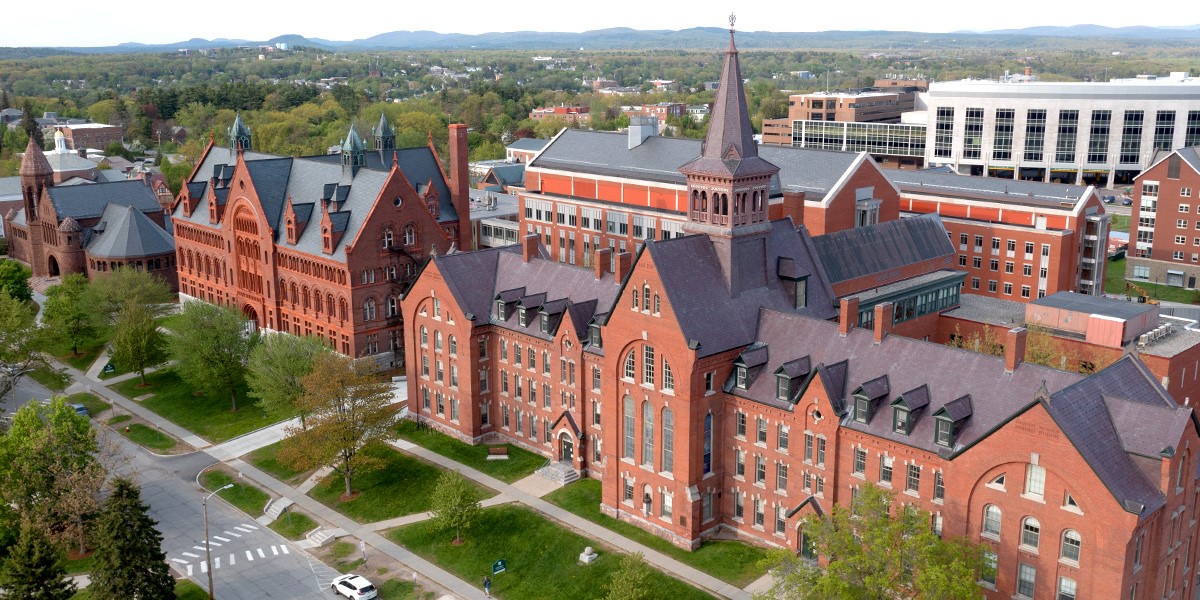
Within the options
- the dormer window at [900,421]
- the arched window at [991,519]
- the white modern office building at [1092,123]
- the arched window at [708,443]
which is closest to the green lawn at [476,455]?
the arched window at [708,443]

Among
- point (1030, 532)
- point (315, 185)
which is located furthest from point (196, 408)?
point (1030, 532)

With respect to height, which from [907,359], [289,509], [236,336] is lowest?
[289,509]

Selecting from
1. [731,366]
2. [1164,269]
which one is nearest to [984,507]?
[731,366]

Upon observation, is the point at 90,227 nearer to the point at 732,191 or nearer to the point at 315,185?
the point at 315,185

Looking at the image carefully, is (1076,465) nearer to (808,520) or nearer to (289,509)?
(808,520)

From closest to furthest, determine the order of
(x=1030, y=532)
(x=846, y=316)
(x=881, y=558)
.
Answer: (x=881, y=558) → (x=1030, y=532) → (x=846, y=316)

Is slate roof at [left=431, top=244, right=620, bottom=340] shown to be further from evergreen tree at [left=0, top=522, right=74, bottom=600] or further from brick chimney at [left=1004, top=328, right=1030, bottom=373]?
evergreen tree at [left=0, top=522, right=74, bottom=600]

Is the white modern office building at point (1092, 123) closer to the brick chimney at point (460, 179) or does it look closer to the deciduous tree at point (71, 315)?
the brick chimney at point (460, 179)
